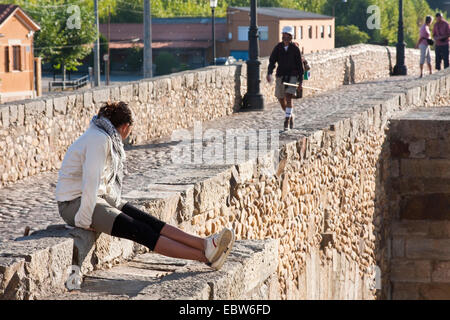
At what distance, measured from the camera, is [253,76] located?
18047 millimetres

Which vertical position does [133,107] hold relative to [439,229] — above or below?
above

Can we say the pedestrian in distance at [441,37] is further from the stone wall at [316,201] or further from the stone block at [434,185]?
the stone block at [434,185]

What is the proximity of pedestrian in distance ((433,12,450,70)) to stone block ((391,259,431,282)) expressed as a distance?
34.0 ft

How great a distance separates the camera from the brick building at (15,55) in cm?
4294

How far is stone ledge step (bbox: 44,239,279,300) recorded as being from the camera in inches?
204

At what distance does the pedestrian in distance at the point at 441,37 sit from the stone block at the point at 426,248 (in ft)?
33.3

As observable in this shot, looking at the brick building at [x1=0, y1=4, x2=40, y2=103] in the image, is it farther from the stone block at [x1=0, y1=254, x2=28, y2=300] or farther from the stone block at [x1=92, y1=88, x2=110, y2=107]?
the stone block at [x1=0, y1=254, x2=28, y2=300]

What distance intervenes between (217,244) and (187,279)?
41cm

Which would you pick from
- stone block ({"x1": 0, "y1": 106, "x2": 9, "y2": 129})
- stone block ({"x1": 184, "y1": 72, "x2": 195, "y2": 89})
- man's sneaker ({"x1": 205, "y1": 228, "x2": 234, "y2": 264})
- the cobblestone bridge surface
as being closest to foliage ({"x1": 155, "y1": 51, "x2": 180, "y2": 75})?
the cobblestone bridge surface

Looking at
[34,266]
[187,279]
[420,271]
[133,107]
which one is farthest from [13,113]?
[420,271]

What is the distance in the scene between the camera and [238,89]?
18.0 meters

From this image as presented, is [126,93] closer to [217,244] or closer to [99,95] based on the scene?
[99,95]

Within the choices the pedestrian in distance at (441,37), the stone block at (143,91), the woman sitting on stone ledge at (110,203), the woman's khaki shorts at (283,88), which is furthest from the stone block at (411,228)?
the pedestrian in distance at (441,37)

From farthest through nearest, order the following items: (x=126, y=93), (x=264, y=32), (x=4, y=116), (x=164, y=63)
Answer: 1. (x=164, y=63)
2. (x=264, y=32)
3. (x=126, y=93)
4. (x=4, y=116)
